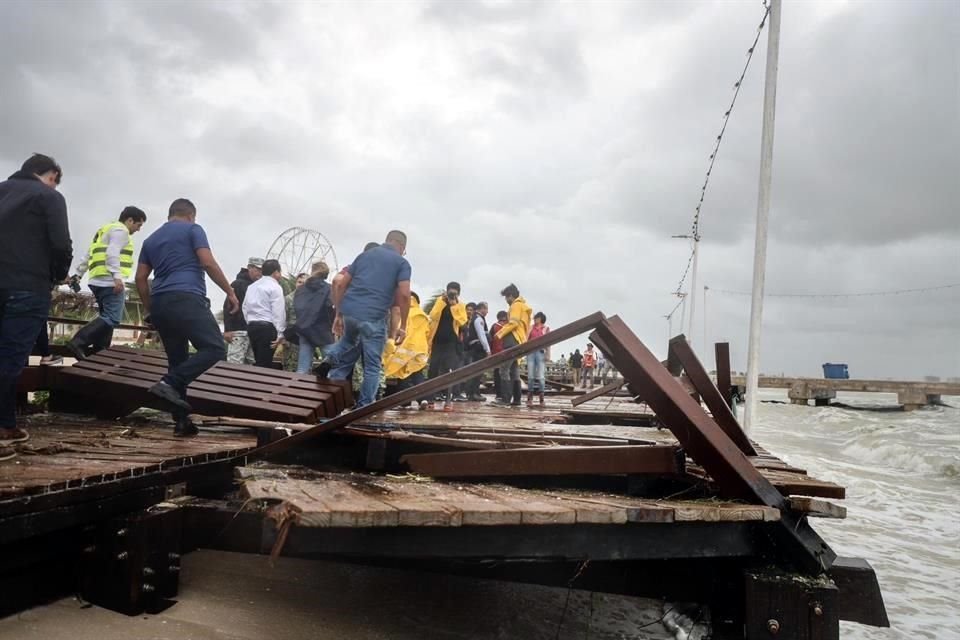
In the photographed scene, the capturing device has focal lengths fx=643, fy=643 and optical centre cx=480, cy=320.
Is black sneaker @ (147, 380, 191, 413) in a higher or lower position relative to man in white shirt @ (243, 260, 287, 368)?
lower

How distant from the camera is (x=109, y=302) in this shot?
19.0 ft

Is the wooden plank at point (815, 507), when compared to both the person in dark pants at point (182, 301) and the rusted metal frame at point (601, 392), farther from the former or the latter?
the person in dark pants at point (182, 301)

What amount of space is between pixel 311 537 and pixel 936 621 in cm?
478

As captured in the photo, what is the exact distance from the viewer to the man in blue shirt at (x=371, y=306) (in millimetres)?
5637

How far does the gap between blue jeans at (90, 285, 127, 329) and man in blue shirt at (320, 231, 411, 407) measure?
2.04 meters

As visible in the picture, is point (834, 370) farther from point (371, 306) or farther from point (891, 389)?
point (371, 306)

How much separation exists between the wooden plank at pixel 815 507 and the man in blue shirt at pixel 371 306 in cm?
373

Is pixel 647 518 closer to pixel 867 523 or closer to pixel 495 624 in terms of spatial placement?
pixel 495 624

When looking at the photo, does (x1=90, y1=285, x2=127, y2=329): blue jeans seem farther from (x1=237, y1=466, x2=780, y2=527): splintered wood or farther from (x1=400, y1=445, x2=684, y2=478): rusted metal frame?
(x1=400, y1=445, x2=684, y2=478): rusted metal frame

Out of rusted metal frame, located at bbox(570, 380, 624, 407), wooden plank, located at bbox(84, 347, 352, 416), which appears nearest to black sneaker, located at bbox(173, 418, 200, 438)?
wooden plank, located at bbox(84, 347, 352, 416)

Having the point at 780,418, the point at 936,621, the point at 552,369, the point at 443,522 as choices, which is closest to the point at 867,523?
the point at 936,621

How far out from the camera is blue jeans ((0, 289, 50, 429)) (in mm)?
3443

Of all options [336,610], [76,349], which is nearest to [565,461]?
[336,610]

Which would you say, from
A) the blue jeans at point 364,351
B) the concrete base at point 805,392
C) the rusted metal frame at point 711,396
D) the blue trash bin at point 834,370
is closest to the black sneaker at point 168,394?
the blue jeans at point 364,351
